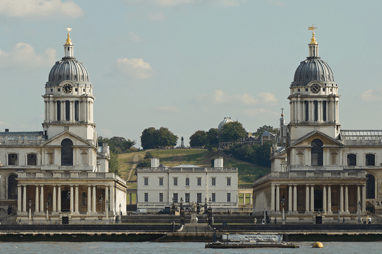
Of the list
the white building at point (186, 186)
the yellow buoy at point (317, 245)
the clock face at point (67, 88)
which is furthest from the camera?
the white building at point (186, 186)

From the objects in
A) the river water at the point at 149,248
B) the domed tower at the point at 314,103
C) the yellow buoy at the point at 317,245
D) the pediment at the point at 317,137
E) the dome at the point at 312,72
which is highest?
the dome at the point at 312,72

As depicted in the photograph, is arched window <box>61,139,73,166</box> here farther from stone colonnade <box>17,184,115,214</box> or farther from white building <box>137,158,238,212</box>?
white building <box>137,158,238,212</box>

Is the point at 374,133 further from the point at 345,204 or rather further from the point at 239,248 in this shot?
the point at 239,248

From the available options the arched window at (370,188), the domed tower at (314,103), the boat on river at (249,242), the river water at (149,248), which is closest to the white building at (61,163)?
the river water at (149,248)

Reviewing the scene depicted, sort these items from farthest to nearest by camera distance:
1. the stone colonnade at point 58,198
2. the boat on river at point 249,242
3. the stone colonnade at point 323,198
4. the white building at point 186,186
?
1. the white building at point 186,186
2. the stone colonnade at point 58,198
3. the stone colonnade at point 323,198
4. the boat on river at point 249,242

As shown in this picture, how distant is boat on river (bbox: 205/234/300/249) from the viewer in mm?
103375

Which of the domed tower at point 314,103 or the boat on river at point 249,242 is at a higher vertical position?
the domed tower at point 314,103

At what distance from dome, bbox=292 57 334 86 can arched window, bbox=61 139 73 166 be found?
32827 millimetres

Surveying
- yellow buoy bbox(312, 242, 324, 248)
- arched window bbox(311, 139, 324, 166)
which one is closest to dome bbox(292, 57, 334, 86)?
arched window bbox(311, 139, 324, 166)

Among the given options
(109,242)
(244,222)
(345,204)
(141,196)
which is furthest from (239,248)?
(141,196)

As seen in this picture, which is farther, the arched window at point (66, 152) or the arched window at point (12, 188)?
the arched window at point (66, 152)

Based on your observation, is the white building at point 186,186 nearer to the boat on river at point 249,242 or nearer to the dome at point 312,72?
the dome at point 312,72

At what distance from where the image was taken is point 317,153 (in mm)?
138375

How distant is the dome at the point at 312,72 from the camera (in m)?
140
